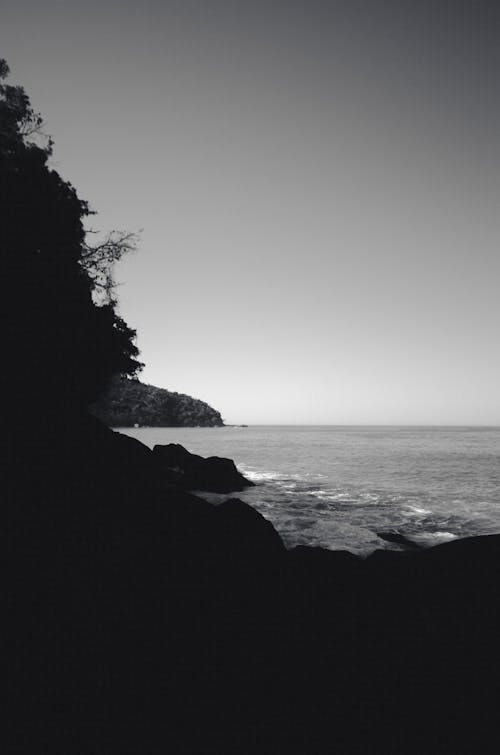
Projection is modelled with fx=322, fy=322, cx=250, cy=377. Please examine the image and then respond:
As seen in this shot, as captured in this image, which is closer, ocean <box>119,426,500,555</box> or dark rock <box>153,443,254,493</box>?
ocean <box>119,426,500,555</box>

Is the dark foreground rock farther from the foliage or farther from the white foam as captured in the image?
the foliage

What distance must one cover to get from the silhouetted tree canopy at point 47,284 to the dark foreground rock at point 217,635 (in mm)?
4607

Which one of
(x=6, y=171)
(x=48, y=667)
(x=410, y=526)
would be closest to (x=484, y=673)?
(x=48, y=667)

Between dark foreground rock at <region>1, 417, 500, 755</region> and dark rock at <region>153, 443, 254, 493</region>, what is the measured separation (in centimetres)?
1355

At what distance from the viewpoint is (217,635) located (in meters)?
4.83

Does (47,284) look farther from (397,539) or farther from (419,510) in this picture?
(419,510)

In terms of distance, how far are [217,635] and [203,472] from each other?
18194 millimetres

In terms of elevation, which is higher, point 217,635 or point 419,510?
point 217,635

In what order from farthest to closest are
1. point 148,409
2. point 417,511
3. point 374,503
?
point 148,409 → point 374,503 → point 417,511

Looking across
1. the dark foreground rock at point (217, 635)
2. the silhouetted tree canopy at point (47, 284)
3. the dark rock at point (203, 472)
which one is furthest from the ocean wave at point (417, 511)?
the silhouetted tree canopy at point (47, 284)

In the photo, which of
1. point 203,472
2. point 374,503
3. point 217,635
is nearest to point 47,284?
point 217,635

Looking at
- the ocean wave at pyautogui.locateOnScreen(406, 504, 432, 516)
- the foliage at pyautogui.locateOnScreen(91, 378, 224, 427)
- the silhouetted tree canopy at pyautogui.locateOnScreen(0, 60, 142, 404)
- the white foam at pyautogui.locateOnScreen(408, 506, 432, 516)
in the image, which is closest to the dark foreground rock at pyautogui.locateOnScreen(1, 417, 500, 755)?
the silhouetted tree canopy at pyautogui.locateOnScreen(0, 60, 142, 404)

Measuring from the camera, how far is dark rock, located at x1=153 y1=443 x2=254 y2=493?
21.4 metres

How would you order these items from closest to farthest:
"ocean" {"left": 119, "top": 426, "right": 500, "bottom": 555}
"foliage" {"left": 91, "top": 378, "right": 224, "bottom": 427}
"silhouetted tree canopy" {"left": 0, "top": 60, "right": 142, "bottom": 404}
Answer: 1. "silhouetted tree canopy" {"left": 0, "top": 60, "right": 142, "bottom": 404}
2. "ocean" {"left": 119, "top": 426, "right": 500, "bottom": 555}
3. "foliage" {"left": 91, "top": 378, "right": 224, "bottom": 427}
